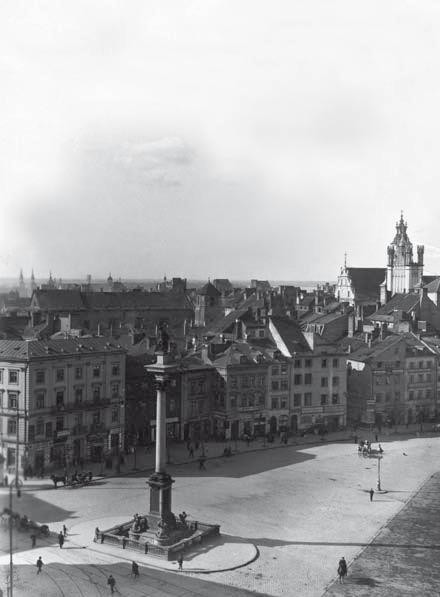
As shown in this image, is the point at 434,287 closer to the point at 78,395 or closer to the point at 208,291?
the point at 208,291

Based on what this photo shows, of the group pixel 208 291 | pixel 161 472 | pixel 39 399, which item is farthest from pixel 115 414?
pixel 208 291

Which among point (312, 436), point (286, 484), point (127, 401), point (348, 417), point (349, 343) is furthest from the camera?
point (349, 343)

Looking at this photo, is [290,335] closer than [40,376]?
No

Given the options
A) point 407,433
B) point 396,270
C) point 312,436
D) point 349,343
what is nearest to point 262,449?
point 312,436

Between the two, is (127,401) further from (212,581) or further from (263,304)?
(263,304)

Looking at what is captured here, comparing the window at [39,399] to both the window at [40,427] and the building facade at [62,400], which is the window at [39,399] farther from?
the window at [40,427]

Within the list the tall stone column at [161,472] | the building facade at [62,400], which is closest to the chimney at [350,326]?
the building facade at [62,400]
